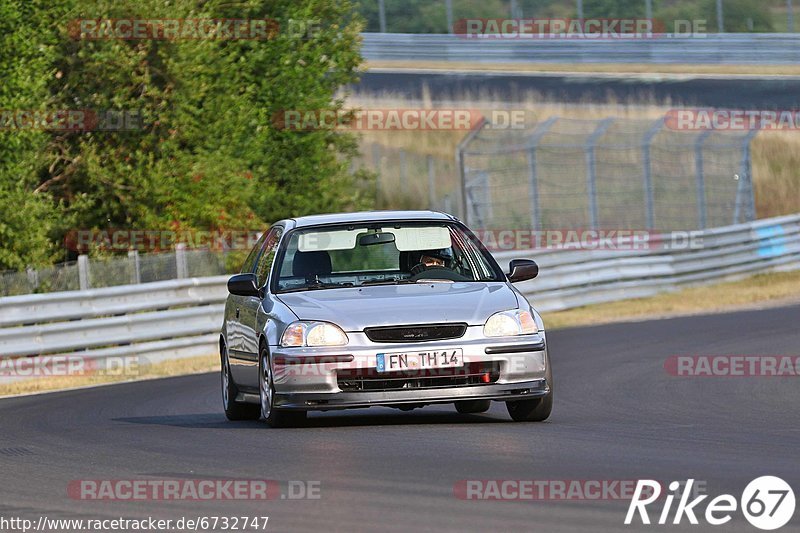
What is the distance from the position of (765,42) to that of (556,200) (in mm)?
10335

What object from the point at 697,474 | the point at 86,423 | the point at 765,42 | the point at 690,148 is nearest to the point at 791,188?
the point at 765,42

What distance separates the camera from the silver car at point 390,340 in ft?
33.9

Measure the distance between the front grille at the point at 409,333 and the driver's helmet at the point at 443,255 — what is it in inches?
56.1

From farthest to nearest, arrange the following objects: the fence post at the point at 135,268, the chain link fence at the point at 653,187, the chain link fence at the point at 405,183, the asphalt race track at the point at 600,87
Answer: the asphalt race track at the point at 600,87
the chain link fence at the point at 405,183
the chain link fence at the point at 653,187
the fence post at the point at 135,268

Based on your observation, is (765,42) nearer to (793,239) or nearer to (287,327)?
(793,239)

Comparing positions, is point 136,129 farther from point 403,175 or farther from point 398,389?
point 398,389

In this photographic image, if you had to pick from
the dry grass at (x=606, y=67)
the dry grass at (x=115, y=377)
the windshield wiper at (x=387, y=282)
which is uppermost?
the dry grass at (x=606, y=67)

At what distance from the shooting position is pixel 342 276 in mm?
11484

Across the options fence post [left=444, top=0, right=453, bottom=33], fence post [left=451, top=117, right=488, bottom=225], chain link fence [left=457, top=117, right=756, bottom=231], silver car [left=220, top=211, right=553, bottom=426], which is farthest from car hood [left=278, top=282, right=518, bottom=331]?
fence post [left=444, top=0, right=453, bottom=33]

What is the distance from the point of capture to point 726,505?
6953 millimetres

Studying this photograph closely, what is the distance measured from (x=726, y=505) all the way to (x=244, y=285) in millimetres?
5235

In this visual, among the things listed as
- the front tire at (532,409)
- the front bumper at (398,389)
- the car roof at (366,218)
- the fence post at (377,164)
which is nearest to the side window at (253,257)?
the car roof at (366,218)

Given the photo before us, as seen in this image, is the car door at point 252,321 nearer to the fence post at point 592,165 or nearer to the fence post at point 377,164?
the fence post at point 592,165

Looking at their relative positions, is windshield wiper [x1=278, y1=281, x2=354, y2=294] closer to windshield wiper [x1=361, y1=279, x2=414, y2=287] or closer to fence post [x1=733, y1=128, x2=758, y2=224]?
windshield wiper [x1=361, y1=279, x2=414, y2=287]
